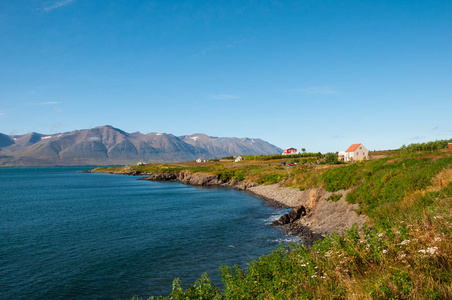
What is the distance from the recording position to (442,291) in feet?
22.0

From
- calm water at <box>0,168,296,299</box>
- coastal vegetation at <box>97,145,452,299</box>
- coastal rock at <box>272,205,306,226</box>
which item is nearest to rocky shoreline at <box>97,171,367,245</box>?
coastal rock at <box>272,205,306,226</box>

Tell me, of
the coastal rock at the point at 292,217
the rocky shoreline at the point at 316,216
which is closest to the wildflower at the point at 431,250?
the rocky shoreline at the point at 316,216

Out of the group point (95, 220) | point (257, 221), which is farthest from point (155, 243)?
point (95, 220)

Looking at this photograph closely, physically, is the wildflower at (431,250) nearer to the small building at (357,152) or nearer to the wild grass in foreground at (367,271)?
the wild grass in foreground at (367,271)

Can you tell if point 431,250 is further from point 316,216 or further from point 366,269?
point 316,216

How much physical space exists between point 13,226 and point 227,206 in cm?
3316

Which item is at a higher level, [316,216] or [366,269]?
[366,269]

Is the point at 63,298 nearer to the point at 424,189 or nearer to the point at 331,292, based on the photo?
the point at 331,292

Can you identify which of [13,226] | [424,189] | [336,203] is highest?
[424,189]

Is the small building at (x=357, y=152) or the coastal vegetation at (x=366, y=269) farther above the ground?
the small building at (x=357, y=152)

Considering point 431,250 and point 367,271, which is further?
point 367,271

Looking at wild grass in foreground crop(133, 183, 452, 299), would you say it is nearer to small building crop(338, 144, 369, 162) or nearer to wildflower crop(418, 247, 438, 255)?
wildflower crop(418, 247, 438, 255)

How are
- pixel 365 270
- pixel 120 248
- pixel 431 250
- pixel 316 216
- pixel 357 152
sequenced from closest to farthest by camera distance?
pixel 431 250, pixel 365 270, pixel 120 248, pixel 316 216, pixel 357 152

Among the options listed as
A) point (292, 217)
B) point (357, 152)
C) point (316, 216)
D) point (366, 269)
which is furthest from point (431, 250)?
point (357, 152)
